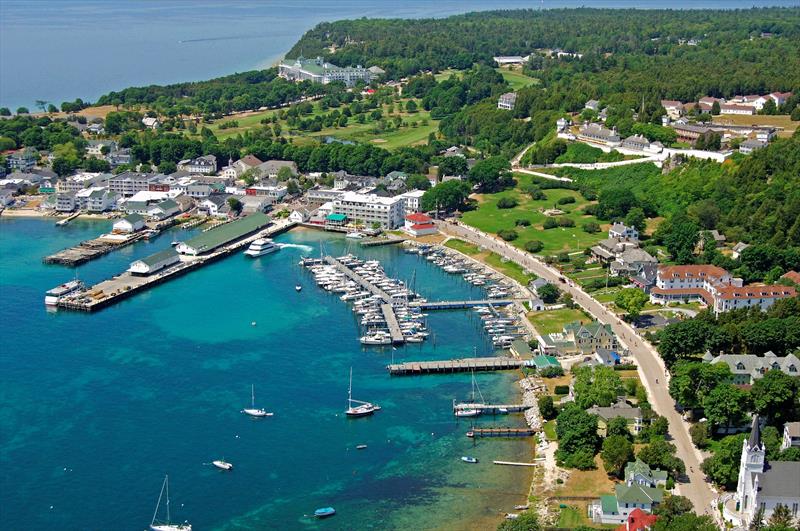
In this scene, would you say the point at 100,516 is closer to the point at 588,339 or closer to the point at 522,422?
the point at 522,422

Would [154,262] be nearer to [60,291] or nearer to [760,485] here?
[60,291]

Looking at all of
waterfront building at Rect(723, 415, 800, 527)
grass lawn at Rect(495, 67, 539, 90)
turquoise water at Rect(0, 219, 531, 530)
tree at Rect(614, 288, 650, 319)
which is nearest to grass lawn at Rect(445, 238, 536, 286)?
turquoise water at Rect(0, 219, 531, 530)

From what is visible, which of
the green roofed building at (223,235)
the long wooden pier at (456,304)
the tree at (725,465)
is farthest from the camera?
the green roofed building at (223,235)

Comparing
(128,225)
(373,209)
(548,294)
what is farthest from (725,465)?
(128,225)

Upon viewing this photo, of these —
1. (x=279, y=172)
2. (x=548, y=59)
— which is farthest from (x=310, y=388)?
(x=548, y=59)

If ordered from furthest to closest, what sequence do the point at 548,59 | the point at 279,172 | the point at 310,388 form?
the point at 548,59 < the point at 279,172 < the point at 310,388

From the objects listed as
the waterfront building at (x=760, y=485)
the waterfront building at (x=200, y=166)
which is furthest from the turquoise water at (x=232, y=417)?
the waterfront building at (x=200, y=166)

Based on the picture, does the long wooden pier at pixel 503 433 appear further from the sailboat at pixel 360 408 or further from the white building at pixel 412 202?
the white building at pixel 412 202
